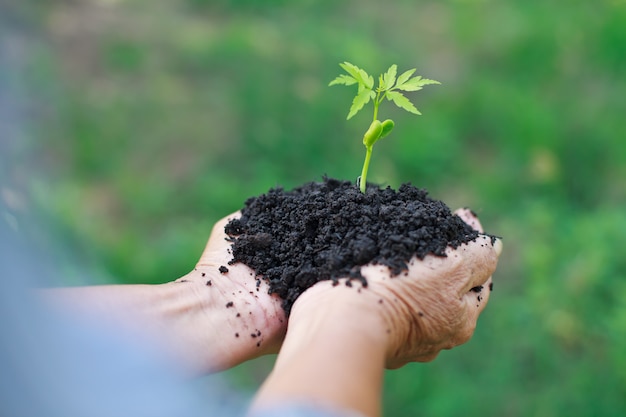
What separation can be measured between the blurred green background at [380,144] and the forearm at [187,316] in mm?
1777

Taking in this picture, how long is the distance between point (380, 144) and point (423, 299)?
10.7ft

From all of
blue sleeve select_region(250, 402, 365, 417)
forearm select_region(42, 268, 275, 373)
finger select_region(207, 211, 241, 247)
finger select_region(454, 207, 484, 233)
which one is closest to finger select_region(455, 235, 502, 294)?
finger select_region(454, 207, 484, 233)

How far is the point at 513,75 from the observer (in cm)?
574

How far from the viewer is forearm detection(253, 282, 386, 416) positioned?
1559 mm

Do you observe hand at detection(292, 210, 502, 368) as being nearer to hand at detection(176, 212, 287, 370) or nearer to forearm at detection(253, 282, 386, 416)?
forearm at detection(253, 282, 386, 416)

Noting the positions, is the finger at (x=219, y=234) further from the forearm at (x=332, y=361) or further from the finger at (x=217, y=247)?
the forearm at (x=332, y=361)

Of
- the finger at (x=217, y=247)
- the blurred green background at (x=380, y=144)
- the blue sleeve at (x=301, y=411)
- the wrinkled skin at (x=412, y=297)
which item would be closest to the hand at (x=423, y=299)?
the wrinkled skin at (x=412, y=297)

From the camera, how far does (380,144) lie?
17.3ft

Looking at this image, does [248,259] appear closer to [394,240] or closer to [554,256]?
[394,240]

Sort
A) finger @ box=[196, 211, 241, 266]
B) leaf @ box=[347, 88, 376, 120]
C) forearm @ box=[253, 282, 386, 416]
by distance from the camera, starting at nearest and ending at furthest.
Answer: forearm @ box=[253, 282, 386, 416] → leaf @ box=[347, 88, 376, 120] → finger @ box=[196, 211, 241, 266]

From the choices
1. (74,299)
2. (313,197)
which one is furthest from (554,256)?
(74,299)

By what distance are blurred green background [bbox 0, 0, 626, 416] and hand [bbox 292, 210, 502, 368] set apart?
1.59 metres

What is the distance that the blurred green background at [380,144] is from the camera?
3.94 meters

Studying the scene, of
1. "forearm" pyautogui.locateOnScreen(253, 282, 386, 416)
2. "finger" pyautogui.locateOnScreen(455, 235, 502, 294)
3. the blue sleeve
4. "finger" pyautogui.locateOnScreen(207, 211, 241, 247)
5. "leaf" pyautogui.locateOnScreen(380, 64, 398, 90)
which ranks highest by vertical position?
"leaf" pyautogui.locateOnScreen(380, 64, 398, 90)
